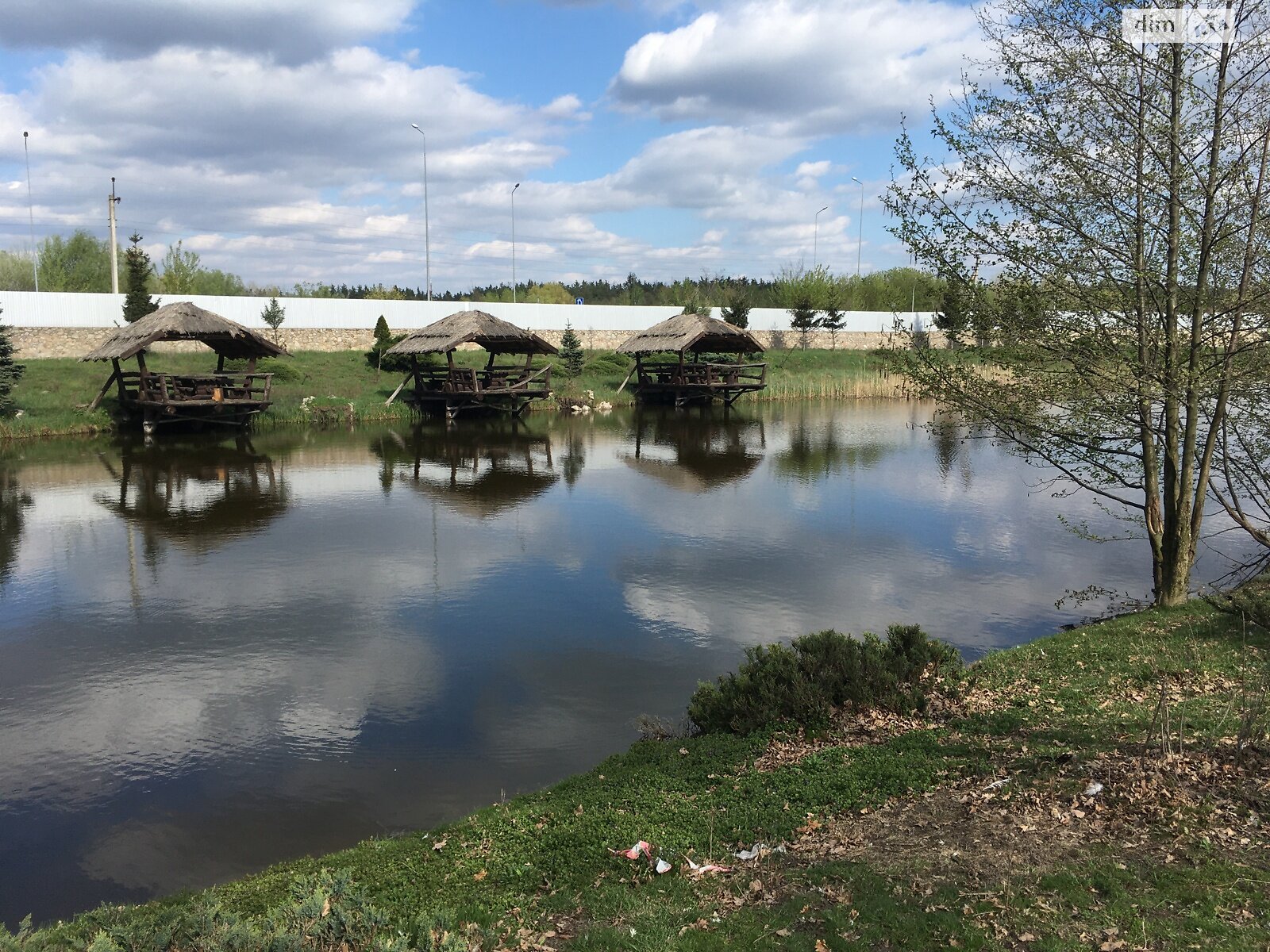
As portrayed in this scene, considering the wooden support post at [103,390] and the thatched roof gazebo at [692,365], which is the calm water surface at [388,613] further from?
the thatched roof gazebo at [692,365]

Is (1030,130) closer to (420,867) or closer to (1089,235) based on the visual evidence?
(1089,235)

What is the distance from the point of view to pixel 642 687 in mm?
8070

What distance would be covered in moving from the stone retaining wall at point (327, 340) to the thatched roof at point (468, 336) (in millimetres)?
10042

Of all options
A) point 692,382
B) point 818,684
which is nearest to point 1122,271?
point 818,684

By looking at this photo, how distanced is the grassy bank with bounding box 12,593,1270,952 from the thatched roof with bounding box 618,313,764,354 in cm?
2897

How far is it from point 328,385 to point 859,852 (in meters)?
31.2

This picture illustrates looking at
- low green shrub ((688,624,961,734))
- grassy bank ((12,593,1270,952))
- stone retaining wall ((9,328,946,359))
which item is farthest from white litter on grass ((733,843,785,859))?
stone retaining wall ((9,328,946,359))

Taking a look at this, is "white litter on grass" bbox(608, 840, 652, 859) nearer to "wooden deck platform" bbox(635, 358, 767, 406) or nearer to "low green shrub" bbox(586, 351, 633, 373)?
"wooden deck platform" bbox(635, 358, 767, 406)

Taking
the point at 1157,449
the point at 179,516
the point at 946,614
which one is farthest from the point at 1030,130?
the point at 179,516

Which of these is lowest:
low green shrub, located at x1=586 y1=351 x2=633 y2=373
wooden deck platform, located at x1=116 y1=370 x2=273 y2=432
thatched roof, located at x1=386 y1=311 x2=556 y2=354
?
wooden deck platform, located at x1=116 y1=370 x2=273 y2=432

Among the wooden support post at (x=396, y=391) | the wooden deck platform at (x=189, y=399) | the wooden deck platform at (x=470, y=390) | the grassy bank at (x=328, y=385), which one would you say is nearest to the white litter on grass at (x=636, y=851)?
the grassy bank at (x=328, y=385)

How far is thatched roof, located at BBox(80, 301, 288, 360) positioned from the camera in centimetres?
2475

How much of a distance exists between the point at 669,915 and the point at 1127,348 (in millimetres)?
7241

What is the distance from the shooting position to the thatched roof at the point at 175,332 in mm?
24750
